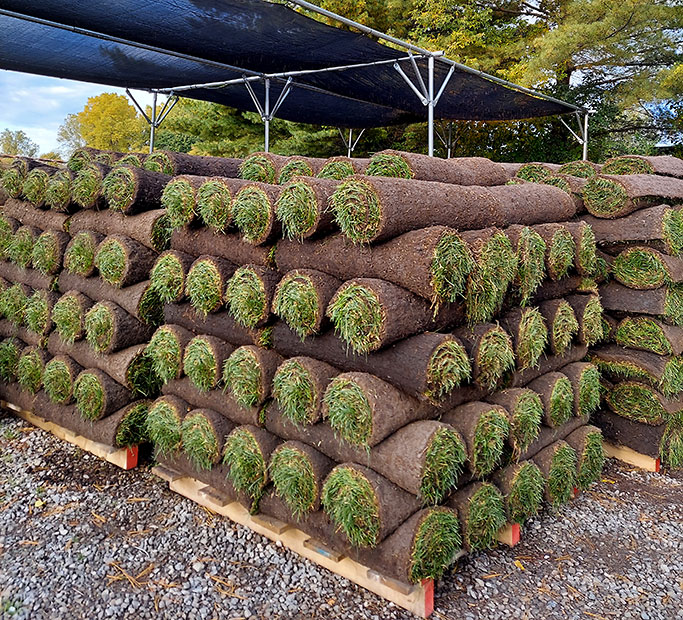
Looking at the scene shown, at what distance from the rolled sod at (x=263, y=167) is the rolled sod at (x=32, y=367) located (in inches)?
81.6

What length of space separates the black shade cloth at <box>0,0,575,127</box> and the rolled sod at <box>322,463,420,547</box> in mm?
4673

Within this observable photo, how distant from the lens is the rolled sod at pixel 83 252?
12.1ft

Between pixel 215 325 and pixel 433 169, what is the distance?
1.43 m

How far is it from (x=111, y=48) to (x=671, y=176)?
21.5ft

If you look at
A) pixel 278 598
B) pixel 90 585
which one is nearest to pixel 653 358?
pixel 278 598

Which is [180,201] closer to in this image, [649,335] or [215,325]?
[215,325]

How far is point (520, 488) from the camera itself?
2.79m

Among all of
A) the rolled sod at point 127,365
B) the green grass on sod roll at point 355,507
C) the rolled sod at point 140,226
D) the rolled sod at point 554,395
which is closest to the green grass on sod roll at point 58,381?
the rolled sod at point 127,365

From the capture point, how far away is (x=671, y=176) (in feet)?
14.1

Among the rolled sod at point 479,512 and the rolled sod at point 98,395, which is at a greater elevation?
the rolled sod at point 98,395

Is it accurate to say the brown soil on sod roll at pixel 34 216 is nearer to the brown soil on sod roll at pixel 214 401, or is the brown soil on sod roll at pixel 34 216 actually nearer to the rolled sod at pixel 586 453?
the brown soil on sod roll at pixel 214 401

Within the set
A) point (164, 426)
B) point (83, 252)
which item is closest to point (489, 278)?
point (164, 426)

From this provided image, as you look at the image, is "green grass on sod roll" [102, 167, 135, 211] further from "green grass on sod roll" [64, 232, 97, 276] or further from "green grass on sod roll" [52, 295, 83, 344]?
"green grass on sod roll" [52, 295, 83, 344]

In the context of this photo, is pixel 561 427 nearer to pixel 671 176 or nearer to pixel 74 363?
pixel 671 176
